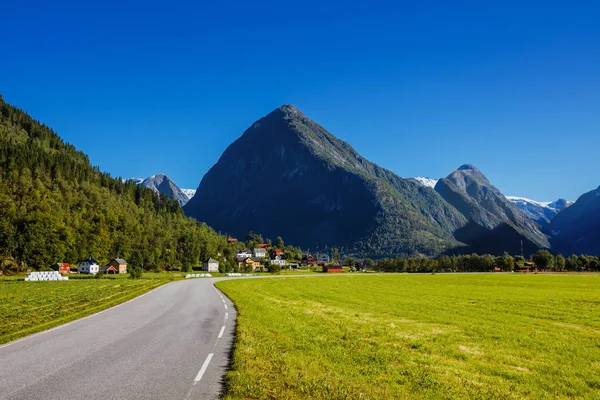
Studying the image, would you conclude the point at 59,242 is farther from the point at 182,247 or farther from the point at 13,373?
the point at 13,373

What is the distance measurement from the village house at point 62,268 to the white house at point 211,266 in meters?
56.2

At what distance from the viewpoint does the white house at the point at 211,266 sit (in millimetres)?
173125

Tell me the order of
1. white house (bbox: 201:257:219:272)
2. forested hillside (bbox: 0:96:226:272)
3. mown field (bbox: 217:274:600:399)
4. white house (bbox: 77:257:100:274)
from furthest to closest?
white house (bbox: 201:257:219:272) → white house (bbox: 77:257:100:274) → forested hillside (bbox: 0:96:226:272) → mown field (bbox: 217:274:600:399)

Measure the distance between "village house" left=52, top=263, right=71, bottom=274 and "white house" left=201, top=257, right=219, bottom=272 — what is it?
56188 millimetres

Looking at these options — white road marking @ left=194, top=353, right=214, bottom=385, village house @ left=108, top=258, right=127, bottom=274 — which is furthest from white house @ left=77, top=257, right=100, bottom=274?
white road marking @ left=194, top=353, right=214, bottom=385

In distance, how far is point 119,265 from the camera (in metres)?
140

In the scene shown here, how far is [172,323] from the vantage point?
71.8 ft

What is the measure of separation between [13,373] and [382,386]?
10428mm

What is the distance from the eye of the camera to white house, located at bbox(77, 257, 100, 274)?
129 m

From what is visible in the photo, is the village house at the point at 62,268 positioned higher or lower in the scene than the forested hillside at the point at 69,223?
lower

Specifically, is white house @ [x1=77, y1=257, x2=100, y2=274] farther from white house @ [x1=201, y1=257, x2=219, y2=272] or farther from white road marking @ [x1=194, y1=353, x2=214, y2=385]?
white road marking @ [x1=194, y1=353, x2=214, y2=385]

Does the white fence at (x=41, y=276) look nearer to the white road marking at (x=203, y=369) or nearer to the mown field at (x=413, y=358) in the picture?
the mown field at (x=413, y=358)

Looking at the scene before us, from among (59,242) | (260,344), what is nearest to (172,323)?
(260,344)

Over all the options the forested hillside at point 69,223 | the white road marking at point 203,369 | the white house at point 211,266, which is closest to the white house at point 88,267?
the forested hillside at point 69,223
